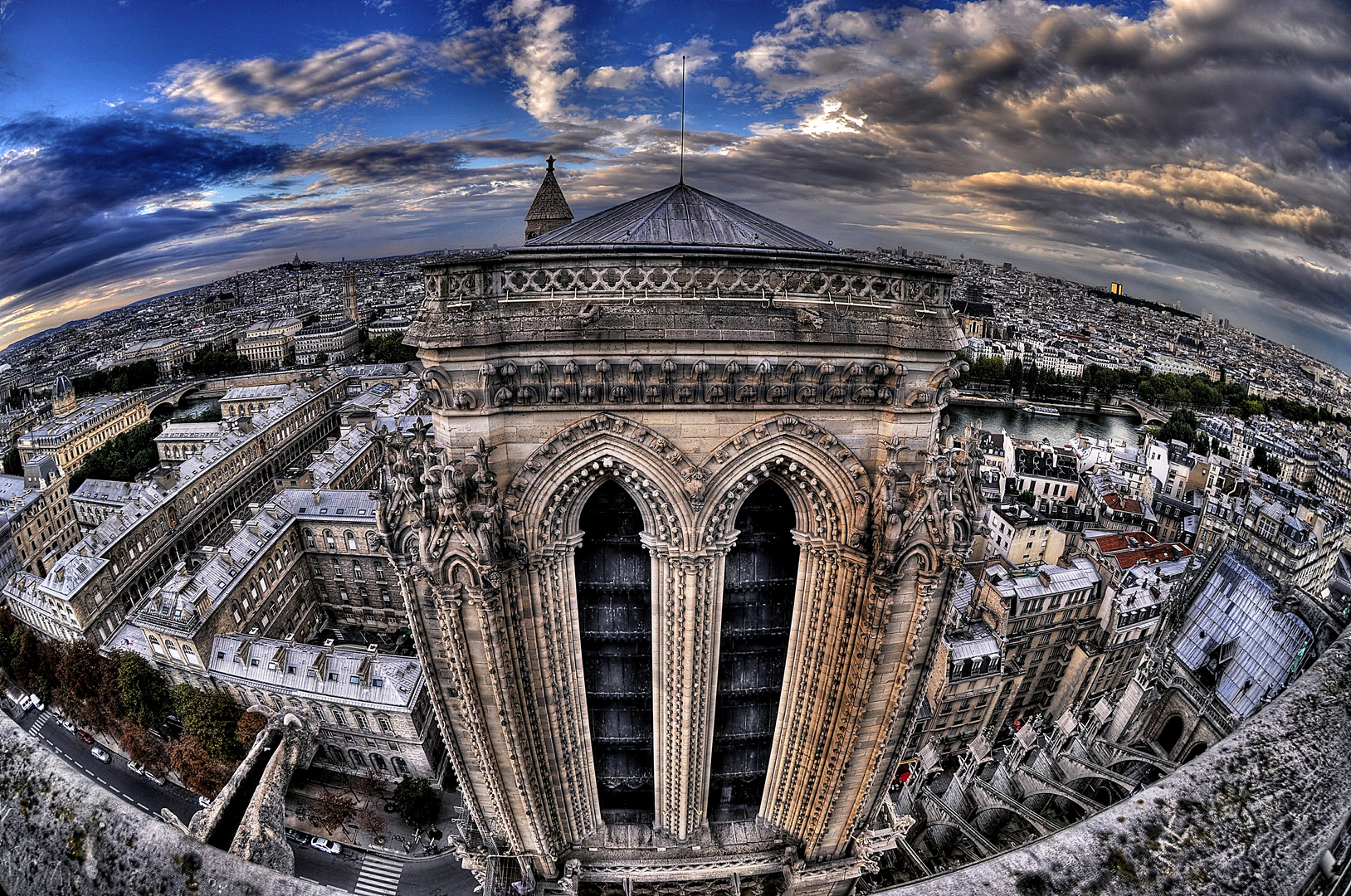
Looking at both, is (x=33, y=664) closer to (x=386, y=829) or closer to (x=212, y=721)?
(x=212, y=721)

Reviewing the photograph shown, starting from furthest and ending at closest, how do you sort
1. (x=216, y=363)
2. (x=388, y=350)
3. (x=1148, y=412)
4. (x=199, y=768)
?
(x=216, y=363)
(x=388, y=350)
(x=1148, y=412)
(x=199, y=768)

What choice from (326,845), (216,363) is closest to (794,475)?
(326,845)

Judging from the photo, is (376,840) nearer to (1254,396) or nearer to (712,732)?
(712,732)

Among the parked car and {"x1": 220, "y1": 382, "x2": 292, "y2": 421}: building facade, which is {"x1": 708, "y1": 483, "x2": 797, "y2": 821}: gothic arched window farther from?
{"x1": 220, "y1": 382, "x2": 292, "y2": 421}: building facade

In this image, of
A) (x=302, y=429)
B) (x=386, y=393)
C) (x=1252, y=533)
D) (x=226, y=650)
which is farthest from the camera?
(x=386, y=393)

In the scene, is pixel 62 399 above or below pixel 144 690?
above

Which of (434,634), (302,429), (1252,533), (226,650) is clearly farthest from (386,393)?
(1252,533)

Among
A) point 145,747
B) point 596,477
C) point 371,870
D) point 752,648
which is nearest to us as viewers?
point 596,477
